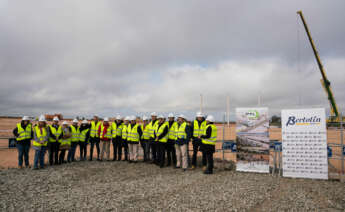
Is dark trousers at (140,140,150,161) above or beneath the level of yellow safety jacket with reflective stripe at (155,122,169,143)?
beneath

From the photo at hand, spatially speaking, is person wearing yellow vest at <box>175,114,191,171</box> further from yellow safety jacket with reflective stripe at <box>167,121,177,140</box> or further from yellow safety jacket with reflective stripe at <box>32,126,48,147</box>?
yellow safety jacket with reflective stripe at <box>32,126,48,147</box>

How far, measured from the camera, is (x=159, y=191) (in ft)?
21.2

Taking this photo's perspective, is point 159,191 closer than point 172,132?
Yes

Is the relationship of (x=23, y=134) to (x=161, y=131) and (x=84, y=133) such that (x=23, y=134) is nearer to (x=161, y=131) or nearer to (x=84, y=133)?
(x=84, y=133)

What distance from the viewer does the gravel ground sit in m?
5.36

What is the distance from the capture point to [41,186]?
22.9 feet

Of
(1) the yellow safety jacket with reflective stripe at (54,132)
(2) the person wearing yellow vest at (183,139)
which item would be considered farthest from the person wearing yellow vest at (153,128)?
(1) the yellow safety jacket with reflective stripe at (54,132)

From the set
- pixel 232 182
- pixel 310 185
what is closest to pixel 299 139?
pixel 310 185

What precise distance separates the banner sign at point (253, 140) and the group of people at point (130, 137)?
3.91ft

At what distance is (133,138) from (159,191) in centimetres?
456

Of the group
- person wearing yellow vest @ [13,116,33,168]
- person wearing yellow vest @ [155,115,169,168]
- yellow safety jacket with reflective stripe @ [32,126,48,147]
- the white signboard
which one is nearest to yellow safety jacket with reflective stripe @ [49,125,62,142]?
yellow safety jacket with reflective stripe @ [32,126,48,147]

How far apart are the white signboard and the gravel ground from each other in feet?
1.35

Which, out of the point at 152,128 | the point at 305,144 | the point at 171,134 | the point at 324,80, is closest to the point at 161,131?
the point at 171,134

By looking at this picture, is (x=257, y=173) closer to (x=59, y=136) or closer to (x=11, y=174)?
(x=59, y=136)
